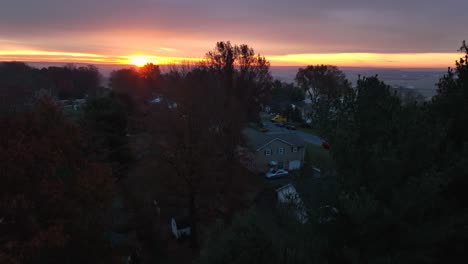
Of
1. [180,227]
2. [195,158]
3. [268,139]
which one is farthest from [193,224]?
[268,139]

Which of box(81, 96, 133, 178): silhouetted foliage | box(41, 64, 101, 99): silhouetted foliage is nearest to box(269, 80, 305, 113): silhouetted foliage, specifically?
box(41, 64, 101, 99): silhouetted foliage

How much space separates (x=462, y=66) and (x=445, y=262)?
405 cm

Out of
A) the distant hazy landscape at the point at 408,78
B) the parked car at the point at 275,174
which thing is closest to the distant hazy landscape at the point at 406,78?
the distant hazy landscape at the point at 408,78

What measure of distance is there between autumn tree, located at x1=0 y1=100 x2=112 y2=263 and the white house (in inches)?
275

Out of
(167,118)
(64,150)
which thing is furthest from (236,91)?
(64,150)

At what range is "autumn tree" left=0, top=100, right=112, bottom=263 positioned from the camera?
5.84m

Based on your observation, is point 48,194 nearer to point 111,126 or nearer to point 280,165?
point 111,126

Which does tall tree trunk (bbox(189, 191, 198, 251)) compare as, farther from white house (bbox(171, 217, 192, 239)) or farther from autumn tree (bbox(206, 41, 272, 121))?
autumn tree (bbox(206, 41, 272, 121))

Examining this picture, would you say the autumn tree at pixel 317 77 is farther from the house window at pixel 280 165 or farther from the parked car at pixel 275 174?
the parked car at pixel 275 174

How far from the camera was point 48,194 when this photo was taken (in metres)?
6.16

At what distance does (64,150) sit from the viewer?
7.04 metres

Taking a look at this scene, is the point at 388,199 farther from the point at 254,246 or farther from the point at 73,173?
the point at 73,173

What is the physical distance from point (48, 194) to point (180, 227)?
8.96m

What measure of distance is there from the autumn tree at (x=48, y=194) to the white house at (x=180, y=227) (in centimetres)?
700
